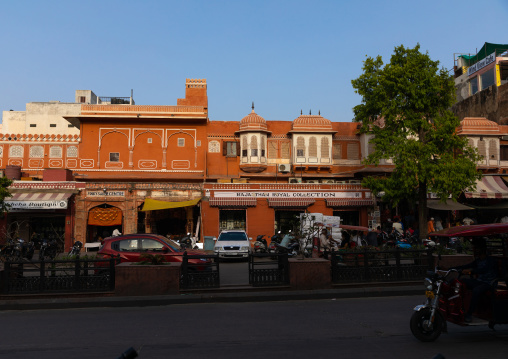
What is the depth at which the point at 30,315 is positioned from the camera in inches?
375

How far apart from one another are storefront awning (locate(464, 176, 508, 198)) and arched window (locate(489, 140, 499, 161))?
1.77 m

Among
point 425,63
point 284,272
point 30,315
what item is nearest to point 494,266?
point 284,272

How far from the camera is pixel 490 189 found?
29.4 m

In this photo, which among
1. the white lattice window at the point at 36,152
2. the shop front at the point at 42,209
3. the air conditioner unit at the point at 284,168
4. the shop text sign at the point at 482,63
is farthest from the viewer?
the shop text sign at the point at 482,63

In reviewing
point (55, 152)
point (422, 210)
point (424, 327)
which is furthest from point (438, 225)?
point (55, 152)

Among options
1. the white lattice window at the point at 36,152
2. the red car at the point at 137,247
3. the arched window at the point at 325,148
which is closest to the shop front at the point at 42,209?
the white lattice window at the point at 36,152

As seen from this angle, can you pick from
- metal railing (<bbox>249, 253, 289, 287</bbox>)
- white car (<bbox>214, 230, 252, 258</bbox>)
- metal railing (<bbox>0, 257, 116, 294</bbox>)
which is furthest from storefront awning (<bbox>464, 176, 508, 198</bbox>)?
metal railing (<bbox>0, 257, 116, 294</bbox>)

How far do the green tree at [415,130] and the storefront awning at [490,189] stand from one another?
4.10 m

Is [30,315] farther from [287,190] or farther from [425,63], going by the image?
[425,63]

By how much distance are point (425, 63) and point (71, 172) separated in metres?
22.3

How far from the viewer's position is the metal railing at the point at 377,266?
11.6 m

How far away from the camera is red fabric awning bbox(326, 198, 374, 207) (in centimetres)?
2850

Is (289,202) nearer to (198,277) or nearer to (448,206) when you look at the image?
(448,206)

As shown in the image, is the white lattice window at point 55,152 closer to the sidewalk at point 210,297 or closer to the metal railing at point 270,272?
the sidewalk at point 210,297
